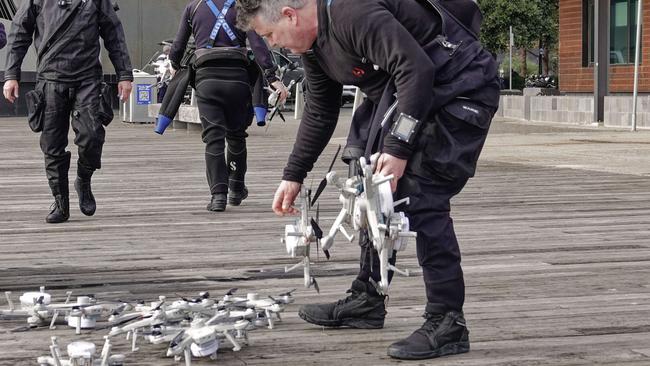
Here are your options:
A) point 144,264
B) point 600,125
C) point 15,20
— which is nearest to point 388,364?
point 144,264

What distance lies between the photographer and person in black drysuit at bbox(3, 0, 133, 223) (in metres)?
10.1

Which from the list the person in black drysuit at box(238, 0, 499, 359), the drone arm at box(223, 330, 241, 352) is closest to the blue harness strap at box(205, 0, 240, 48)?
the person in black drysuit at box(238, 0, 499, 359)

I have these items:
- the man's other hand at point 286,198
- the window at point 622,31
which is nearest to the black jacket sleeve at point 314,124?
the man's other hand at point 286,198

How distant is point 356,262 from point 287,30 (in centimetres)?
303

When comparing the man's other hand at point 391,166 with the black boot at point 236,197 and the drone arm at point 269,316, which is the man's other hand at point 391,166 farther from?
the black boot at point 236,197

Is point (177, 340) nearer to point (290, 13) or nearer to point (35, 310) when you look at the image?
point (35, 310)

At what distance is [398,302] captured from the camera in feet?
21.5

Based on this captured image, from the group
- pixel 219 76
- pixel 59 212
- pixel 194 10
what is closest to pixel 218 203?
pixel 219 76

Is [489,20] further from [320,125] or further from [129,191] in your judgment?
[320,125]

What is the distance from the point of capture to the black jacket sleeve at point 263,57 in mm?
10945

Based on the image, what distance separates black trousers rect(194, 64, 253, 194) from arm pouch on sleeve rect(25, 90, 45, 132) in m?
1.53

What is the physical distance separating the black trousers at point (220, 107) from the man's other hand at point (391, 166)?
20.3 feet

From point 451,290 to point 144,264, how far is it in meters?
3.06

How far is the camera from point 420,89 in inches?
195
